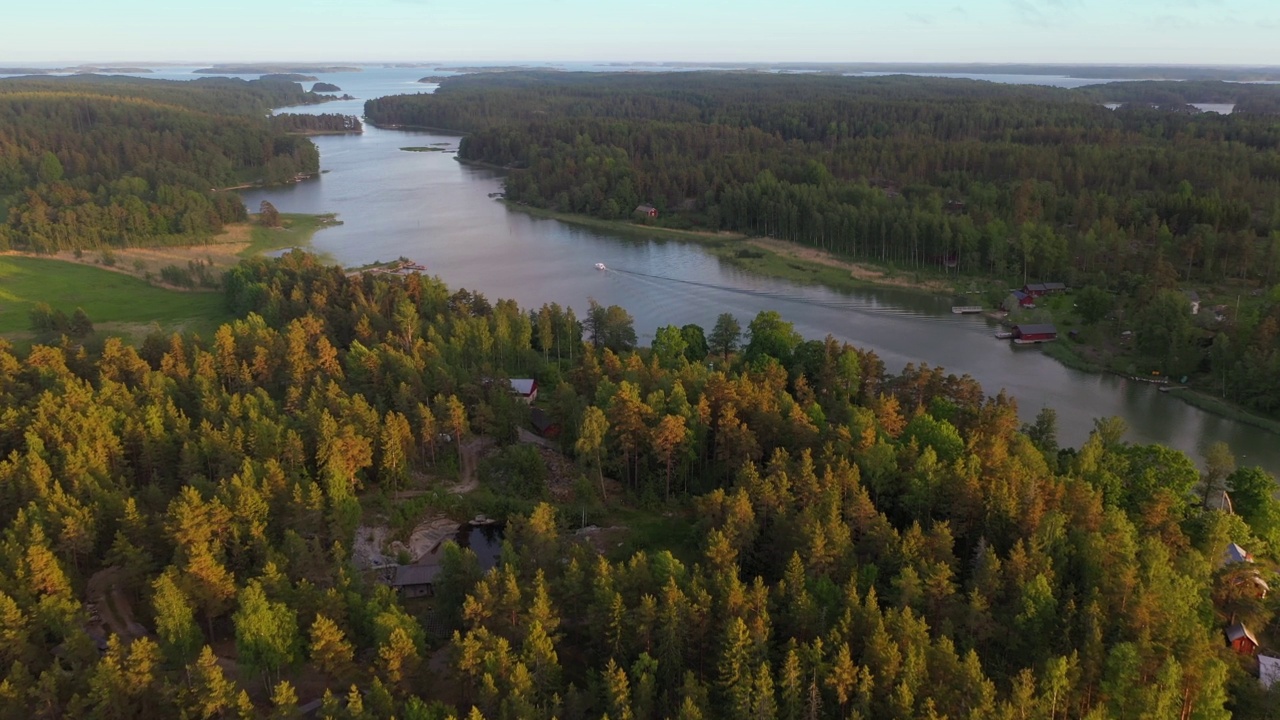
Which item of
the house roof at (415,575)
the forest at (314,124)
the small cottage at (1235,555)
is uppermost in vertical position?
the forest at (314,124)

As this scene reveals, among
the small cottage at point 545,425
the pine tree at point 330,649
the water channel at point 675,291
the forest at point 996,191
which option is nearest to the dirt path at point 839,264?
the forest at point 996,191

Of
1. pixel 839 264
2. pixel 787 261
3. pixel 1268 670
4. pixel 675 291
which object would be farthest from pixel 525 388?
pixel 839 264

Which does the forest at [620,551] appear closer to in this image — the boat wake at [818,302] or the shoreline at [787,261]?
the boat wake at [818,302]

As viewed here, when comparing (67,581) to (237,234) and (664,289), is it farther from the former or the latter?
(237,234)

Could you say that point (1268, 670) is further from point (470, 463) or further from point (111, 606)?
point (111, 606)

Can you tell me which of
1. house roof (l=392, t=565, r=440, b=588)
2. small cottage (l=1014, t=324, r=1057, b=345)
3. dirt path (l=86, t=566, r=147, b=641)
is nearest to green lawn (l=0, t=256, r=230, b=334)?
dirt path (l=86, t=566, r=147, b=641)

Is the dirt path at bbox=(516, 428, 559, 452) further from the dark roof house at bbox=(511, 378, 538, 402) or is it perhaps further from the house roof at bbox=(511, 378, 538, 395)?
the house roof at bbox=(511, 378, 538, 395)
